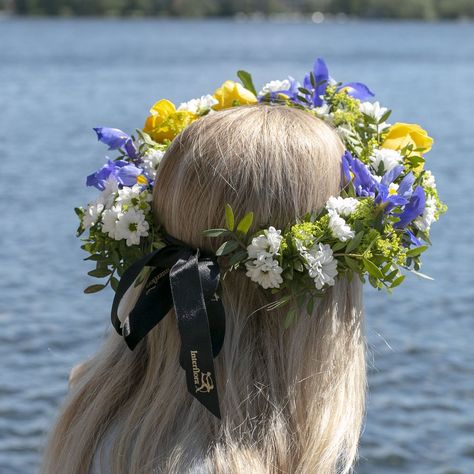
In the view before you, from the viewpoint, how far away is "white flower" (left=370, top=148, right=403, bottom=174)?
7.79 feet

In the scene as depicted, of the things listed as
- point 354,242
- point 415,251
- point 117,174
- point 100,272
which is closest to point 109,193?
point 117,174

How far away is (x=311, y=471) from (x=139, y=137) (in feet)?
2.92

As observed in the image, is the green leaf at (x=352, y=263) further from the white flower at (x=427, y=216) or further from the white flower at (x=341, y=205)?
the white flower at (x=427, y=216)

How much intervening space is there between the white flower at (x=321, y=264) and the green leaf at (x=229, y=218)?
18cm

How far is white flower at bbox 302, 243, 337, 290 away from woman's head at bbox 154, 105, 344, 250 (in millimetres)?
81

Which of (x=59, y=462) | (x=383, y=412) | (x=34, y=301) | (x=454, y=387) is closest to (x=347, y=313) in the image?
(x=59, y=462)

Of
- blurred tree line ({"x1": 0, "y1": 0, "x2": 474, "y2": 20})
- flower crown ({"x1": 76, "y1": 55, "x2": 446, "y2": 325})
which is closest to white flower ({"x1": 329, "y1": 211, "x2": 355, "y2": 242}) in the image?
flower crown ({"x1": 76, "y1": 55, "x2": 446, "y2": 325})

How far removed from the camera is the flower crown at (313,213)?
2121mm

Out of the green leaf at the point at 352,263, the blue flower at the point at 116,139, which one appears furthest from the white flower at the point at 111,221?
the green leaf at the point at 352,263

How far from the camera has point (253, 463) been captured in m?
2.03

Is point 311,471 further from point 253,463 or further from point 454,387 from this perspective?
point 454,387

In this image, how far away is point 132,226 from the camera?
224cm

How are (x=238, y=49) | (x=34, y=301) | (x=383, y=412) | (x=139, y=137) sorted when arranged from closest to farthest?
(x=139, y=137) → (x=383, y=412) → (x=34, y=301) → (x=238, y=49)

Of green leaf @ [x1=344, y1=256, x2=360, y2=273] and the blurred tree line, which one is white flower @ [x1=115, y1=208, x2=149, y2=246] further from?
the blurred tree line
